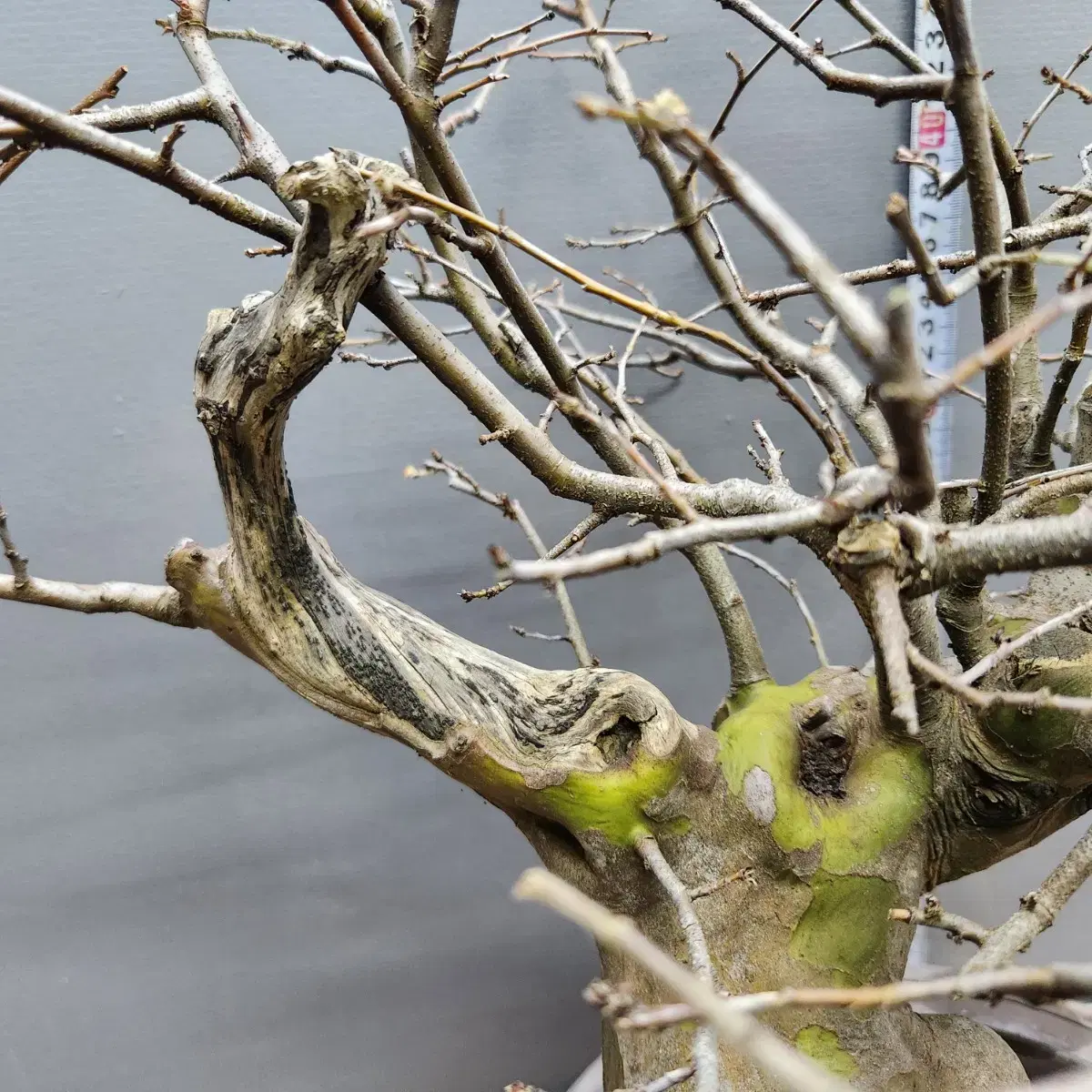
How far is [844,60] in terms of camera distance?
1274 mm

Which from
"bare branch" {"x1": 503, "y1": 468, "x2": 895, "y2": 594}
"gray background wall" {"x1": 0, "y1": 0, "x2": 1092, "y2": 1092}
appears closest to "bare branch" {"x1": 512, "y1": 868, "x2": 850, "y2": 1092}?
"bare branch" {"x1": 503, "y1": 468, "x2": 895, "y2": 594}

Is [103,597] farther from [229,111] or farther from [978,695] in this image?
[978,695]

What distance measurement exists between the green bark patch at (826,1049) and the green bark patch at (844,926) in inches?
2.0

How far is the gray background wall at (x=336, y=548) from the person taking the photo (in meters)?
1.15

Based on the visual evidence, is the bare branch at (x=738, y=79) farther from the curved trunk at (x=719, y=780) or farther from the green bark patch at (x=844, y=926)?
the green bark patch at (x=844, y=926)

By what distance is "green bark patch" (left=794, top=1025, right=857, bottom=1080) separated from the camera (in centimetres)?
82

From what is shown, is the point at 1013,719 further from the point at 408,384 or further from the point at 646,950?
the point at 408,384

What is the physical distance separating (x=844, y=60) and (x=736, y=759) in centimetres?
105

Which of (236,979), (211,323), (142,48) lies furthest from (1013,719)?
(142,48)

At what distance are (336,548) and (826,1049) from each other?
2.89 feet

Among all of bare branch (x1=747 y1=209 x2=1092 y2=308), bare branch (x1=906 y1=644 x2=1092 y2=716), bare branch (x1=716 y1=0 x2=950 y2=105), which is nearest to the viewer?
bare branch (x1=906 y1=644 x2=1092 y2=716)

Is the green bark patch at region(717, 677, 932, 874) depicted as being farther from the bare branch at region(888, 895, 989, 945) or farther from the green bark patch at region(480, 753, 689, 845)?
the bare branch at region(888, 895, 989, 945)

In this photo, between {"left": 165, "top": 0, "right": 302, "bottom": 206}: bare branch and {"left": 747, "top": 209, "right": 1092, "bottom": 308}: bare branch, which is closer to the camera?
{"left": 747, "top": 209, "right": 1092, "bottom": 308}: bare branch

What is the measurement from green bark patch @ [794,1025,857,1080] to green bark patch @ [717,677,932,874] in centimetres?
15
